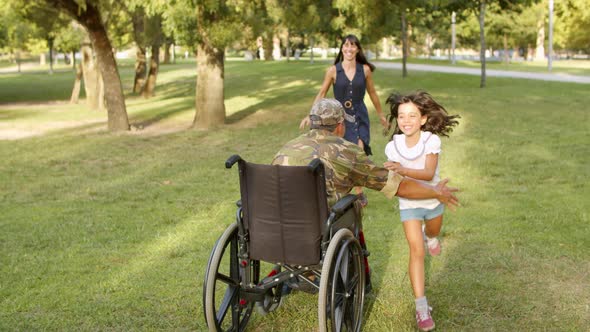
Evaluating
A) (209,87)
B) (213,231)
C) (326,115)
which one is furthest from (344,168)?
(209,87)

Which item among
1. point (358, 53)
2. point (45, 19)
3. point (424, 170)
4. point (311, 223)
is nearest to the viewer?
point (311, 223)

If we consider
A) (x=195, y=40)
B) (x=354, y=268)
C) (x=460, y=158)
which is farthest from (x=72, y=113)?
(x=354, y=268)

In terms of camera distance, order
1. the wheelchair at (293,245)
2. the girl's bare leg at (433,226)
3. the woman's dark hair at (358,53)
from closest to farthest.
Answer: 1. the wheelchair at (293,245)
2. the girl's bare leg at (433,226)
3. the woman's dark hair at (358,53)

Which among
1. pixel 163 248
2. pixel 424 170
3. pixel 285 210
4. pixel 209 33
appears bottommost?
pixel 163 248

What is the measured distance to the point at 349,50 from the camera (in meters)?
7.27

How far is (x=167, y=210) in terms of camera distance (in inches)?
322

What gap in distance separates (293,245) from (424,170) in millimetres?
921

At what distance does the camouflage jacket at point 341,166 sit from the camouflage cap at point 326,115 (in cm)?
15

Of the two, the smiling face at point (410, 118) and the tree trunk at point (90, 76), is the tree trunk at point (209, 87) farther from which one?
the smiling face at point (410, 118)

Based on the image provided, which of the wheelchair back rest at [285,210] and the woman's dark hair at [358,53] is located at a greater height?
the woman's dark hair at [358,53]

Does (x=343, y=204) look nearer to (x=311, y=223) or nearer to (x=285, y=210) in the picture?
(x=311, y=223)

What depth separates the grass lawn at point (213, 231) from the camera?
4914 millimetres

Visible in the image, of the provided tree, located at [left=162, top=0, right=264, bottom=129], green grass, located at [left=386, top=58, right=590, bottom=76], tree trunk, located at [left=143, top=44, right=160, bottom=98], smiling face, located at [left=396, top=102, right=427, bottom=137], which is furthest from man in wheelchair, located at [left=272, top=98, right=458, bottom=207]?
green grass, located at [left=386, top=58, right=590, bottom=76]

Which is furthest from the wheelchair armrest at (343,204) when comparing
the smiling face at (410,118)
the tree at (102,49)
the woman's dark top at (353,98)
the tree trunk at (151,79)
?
the tree trunk at (151,79)
